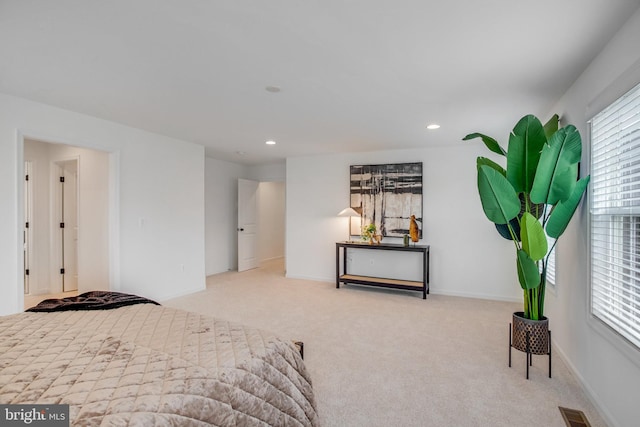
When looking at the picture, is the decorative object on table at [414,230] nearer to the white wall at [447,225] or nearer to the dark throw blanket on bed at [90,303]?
the white wall at [447,225]

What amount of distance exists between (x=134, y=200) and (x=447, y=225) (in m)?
4.64

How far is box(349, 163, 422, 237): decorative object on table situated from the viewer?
17.0 feet

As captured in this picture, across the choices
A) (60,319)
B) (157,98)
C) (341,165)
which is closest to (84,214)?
(157,98)

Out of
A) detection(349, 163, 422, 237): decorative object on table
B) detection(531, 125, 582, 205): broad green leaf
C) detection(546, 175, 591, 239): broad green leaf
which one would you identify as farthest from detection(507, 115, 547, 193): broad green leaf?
detection(349, 163, 422, 237): decorative object on table

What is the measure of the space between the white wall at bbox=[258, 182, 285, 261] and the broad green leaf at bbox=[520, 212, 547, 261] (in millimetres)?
6120

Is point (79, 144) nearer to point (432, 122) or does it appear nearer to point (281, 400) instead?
point (281, 400)

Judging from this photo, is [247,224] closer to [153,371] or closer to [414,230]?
[414,230]

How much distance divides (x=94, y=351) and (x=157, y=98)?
2378mm

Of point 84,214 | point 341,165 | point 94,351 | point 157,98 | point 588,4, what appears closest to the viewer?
point 94,351

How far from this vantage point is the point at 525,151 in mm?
2391

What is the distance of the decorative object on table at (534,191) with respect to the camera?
219 cm

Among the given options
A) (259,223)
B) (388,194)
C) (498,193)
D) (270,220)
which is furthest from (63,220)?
(498,193)

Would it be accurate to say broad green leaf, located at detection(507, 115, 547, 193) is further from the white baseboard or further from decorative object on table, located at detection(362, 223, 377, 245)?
decorative object on table, located at detection(362, 223, 377, 245)

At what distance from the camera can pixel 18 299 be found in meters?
3.04
